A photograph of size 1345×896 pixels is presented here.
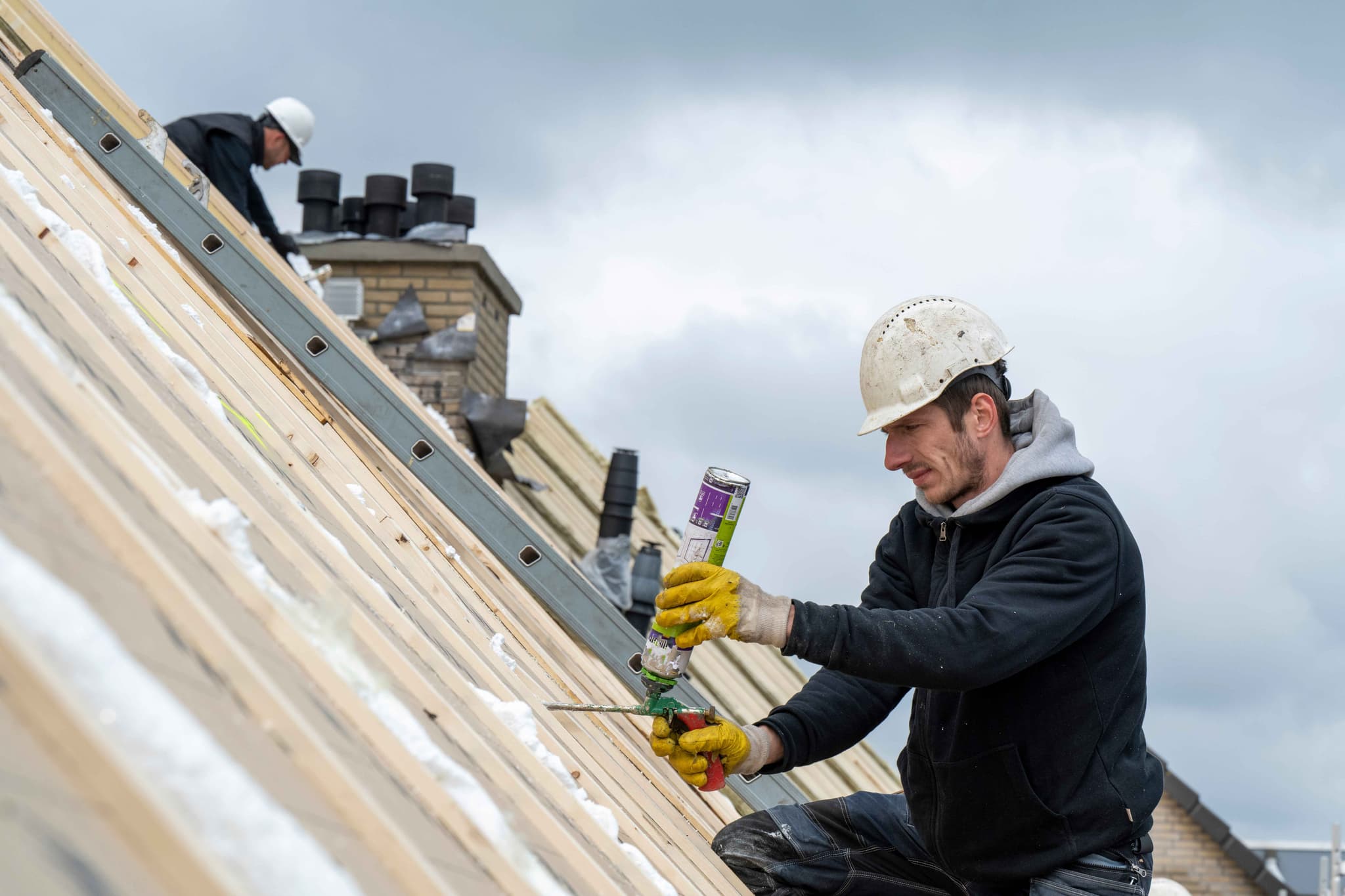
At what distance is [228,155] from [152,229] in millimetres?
3760

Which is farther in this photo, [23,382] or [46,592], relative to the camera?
[23,382]

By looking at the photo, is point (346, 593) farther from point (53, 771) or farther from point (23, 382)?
point (53, 771)

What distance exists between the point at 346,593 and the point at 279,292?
8.16 ft

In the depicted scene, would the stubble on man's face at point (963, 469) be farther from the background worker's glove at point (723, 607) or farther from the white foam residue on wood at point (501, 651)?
the white foam residue on wood at point (501, 651)

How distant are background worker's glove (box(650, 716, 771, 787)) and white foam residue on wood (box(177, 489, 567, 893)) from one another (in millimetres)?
1350

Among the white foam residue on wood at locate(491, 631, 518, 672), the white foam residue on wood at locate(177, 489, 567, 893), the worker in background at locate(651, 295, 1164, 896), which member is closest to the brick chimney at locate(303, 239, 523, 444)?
the white foam residue on wood at locate(491, 631, 518, 672)

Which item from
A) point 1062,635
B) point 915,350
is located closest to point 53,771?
point 1062,635

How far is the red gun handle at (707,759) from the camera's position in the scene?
10.7 ft

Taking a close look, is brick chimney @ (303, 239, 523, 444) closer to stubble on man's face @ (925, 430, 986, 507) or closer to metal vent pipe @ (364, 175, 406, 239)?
metal vent pipe @ (364, 175, 406, 239)

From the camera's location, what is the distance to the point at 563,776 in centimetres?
254

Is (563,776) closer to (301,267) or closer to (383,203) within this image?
(301,267)

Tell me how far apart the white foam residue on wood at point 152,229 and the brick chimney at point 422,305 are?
559 cm

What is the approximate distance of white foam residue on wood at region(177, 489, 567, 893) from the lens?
1.70 meters

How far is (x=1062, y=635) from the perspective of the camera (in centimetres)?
287
